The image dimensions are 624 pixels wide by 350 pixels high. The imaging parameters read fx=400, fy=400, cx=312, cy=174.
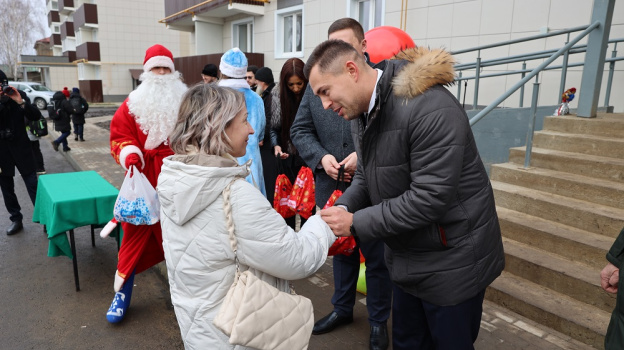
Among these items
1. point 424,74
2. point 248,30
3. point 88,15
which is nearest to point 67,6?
point 88,15

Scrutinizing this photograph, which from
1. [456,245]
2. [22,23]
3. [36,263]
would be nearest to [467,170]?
[456,245]

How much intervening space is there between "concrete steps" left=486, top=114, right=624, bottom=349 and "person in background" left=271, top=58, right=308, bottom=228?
6.76ft

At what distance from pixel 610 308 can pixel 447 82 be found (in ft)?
7.82

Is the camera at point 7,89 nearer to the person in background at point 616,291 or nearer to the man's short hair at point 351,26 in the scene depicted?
the man's short hair at point 351,26

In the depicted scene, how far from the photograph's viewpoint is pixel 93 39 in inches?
1256

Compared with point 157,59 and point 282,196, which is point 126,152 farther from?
point 282,196

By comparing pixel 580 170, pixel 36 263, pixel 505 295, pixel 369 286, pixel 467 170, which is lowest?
pixel 36 263

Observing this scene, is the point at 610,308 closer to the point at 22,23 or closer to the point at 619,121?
the point at 619,121

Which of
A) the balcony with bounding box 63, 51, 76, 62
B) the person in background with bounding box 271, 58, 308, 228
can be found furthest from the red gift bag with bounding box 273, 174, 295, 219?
the balcony with bounding box 63, 51, 76, 62

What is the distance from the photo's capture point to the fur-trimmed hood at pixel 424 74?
154 cm

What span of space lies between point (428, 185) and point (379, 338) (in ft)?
5.07

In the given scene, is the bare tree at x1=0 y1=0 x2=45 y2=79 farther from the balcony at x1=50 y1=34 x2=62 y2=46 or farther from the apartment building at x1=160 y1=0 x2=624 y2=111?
the apartment building at x1=160 y1=0 x2=624 y2=111

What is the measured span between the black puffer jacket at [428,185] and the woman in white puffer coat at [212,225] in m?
0.36

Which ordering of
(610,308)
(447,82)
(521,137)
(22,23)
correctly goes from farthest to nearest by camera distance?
(22,23), (521,137), (610,308), (447,82)
